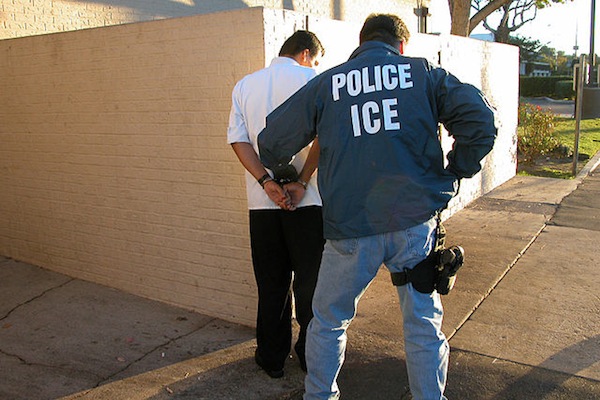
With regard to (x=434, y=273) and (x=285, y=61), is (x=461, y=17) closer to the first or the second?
(x=285, y=61)

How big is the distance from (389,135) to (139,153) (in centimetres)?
268

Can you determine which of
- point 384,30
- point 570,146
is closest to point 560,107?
point 570,146

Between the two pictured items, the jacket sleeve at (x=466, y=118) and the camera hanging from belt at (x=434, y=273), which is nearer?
the jacket sleeve at (x=466, y=118)

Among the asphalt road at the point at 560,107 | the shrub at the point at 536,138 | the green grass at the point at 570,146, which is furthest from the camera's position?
the asphalt road at the point at 560,107

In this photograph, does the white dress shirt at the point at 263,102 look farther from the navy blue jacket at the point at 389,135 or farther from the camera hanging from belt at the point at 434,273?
the camera hanging from belt at the point at 434,273

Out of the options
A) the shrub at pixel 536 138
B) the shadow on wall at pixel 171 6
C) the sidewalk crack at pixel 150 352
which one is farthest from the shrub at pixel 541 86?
the sidewalk crack at pixel 150 352

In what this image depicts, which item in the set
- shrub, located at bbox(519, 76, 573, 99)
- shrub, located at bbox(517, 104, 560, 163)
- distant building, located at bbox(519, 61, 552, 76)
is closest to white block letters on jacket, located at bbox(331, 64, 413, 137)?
shrub, located at bbox(517, 104, 560, 163)

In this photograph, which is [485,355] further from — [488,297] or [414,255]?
[414,255]

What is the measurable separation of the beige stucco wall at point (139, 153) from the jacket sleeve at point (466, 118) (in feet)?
5.11

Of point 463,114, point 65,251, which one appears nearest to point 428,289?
point 463,114

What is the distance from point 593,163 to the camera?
38.0 ft

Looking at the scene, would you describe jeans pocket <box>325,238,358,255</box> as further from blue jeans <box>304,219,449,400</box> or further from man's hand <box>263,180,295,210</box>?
man's hand <box>263,180,295,210</box>

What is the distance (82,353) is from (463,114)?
9.43 ft

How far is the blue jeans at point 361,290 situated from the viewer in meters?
2.95
